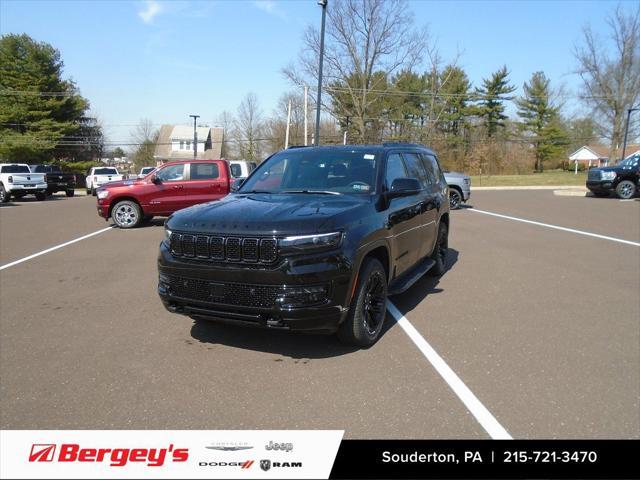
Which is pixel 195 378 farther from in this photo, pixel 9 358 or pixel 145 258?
pixel 145 258

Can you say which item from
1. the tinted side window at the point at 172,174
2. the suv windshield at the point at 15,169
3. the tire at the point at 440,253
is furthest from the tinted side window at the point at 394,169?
the suv windshield at the point at 15,169

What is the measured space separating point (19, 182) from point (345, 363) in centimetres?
2547

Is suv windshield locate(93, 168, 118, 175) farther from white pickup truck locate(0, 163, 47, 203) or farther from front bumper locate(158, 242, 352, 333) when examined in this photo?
front bumper locate(158, 242, 352, 333)

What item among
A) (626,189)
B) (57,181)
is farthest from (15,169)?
(626,189)

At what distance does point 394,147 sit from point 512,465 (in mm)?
3762

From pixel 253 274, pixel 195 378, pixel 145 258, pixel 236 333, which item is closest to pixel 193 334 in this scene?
pixel 236 333

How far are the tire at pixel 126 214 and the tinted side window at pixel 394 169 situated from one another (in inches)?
375

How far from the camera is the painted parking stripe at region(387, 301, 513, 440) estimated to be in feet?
9.45

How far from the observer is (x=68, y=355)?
4.08 metres

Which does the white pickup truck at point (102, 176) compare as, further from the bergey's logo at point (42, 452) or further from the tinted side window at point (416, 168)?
the bergey's logo at point (42, 452)

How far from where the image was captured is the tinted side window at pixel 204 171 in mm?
12961

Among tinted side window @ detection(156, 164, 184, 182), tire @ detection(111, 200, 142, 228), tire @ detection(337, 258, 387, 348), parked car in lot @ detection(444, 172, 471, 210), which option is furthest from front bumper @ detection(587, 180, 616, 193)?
tire @ detection(337, 258, 387, 348)

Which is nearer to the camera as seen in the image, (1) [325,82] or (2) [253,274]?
(2) [253,274]

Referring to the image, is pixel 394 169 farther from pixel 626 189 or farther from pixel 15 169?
pixel 15 169
